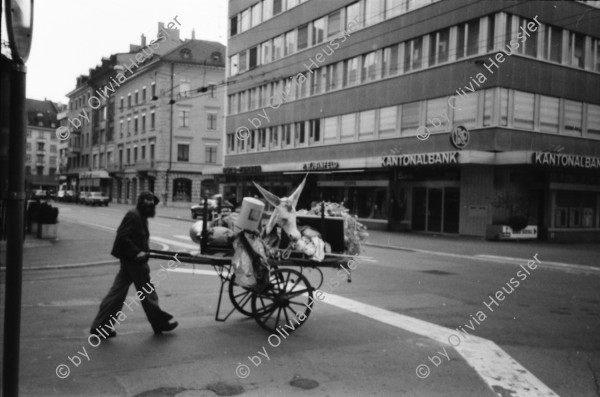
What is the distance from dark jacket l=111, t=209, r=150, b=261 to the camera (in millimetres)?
6555

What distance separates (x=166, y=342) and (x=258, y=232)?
172 centimetres

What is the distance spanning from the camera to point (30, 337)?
646cm

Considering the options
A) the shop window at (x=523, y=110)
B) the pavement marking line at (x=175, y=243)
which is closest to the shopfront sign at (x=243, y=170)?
the shop window at (x=523, y=110)

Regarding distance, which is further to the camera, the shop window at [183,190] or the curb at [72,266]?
the shop window at [183,190]

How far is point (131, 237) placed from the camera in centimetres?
666

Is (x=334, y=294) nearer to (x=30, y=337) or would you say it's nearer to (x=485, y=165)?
(x=30, y=337)

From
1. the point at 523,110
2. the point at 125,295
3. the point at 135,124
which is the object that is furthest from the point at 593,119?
the point at 135,124

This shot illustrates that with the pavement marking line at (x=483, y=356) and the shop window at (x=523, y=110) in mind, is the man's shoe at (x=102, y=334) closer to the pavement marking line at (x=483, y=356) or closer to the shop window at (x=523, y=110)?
the pavement marking line at (x=483, y=356)

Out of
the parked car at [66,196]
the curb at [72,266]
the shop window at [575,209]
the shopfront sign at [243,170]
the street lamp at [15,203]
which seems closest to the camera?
the street lamp at [15,203]

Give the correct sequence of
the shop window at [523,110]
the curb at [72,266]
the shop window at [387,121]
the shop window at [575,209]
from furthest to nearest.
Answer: the shop window at [387,121] → the shop window at [575,209] → the shop window at [523,110] → the curb at [72,266]

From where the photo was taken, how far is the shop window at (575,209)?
86.2 feet

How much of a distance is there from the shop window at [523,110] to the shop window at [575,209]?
3.65 meters

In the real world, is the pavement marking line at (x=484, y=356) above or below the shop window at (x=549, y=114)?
below

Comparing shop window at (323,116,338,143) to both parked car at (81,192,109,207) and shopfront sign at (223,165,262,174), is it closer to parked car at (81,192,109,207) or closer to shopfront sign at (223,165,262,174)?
shopfront sign at (223,165,262,174)
